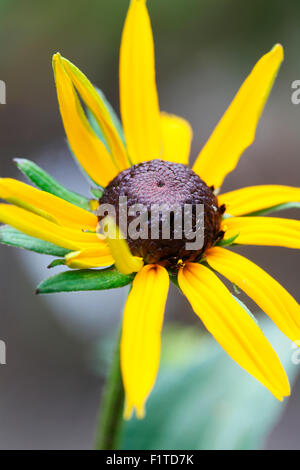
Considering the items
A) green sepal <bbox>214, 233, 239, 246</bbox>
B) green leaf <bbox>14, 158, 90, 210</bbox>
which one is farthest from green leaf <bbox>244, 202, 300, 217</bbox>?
green leaf <bbox>14, 158, 90, 210</bbox>


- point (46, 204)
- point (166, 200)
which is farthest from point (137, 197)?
point (46, 204)

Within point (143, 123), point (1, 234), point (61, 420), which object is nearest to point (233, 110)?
point (143, 123)

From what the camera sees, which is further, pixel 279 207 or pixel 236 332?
pixel 279 207

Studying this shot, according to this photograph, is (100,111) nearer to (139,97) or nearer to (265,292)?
(139,97)

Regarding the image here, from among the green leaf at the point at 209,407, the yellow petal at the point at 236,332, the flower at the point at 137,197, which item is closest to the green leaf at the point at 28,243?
the flower at the point at 137,197

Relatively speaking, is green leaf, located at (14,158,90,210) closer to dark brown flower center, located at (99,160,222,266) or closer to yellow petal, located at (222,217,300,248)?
dark brown flower center, located at (99,160,222,266)

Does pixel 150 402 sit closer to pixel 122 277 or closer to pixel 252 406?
pixel 252 406
